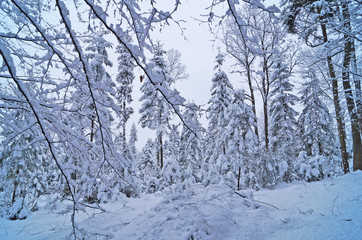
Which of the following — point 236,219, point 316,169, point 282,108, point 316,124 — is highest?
point 282,108

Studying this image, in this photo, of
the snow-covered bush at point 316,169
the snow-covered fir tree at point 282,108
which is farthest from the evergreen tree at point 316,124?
the snow-covered bush at point 316,169

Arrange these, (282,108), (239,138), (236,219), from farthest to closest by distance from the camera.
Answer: (282,108) < (239,138) < (236,219)

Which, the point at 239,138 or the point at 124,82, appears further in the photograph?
the point at 124,82

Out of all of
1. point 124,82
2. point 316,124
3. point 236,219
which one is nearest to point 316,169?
point 316,124

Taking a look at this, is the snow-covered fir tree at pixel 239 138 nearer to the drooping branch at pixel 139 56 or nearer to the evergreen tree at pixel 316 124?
the evergreen tree at pixel 316 124

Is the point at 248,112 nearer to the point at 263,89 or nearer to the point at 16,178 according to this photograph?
the point at 263,89

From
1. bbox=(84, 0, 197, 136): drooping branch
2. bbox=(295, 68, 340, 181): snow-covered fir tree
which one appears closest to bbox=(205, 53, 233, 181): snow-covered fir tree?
bbox=(295, 68, 340, 181): snow-covered fir tree

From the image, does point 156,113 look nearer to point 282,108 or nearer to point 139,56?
point 282,108

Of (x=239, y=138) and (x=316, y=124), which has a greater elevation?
(x=316, y=124)

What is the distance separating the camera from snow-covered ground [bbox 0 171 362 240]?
2.78m

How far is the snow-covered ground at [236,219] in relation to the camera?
2.78m

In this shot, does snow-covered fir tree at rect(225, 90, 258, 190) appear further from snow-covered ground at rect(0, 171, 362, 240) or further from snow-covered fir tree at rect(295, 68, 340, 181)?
snow-covered fir tree at rect(295, 68, 340, 181)

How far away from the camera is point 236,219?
341 centimetres

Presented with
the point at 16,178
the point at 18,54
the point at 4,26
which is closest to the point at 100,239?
the point at 18,54
